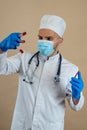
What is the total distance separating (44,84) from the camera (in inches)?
59.7

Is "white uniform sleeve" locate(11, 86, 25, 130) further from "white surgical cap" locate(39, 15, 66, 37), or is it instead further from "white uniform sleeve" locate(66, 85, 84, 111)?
"white surgical cap" locate(39, 15, 66, 37)

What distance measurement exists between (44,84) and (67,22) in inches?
33.0

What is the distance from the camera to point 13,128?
5.20 feet

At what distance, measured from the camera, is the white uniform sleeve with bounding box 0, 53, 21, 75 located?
1443mm

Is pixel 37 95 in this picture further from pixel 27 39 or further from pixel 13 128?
pixel 27 39

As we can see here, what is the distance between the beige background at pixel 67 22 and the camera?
214 cm

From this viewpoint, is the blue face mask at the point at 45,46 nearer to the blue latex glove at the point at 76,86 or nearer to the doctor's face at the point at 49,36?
the doctor's face at the point at 49,36

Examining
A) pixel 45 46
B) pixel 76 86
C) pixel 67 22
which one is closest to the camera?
pixel 76 86

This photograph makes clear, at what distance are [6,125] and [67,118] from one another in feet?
2.00

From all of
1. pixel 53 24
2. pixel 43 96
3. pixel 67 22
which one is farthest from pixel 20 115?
pixel 67 22

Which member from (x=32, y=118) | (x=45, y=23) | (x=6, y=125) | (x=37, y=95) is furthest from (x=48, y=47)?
(x=6, y=125)

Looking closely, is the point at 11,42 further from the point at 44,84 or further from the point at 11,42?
the point at 44,84

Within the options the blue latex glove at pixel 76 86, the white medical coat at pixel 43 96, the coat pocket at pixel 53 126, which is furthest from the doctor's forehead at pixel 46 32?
the coat pocket at pixel 53 126

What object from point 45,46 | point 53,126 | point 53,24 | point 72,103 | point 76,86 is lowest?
point 53,126
